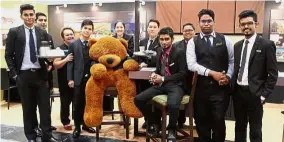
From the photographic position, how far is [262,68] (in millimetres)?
2473

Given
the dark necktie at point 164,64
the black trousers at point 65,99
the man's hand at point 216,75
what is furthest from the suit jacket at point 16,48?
the man's hand at point 216,75

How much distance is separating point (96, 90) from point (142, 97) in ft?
2.00

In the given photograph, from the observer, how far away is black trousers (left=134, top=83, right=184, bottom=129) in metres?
2.67

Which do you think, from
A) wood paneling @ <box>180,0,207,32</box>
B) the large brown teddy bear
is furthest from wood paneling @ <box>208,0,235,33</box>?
the large brown teddy bear

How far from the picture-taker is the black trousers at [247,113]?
2.52 m

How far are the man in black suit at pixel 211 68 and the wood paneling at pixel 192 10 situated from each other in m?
2.66

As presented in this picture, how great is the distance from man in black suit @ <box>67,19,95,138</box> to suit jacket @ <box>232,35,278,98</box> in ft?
6.28

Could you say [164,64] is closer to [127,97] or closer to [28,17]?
[127,97]

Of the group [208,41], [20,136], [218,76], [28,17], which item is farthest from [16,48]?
[218,76]

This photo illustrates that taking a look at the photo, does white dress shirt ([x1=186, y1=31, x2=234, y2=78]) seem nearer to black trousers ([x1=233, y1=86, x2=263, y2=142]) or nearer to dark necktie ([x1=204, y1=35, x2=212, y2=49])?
dark necktie ([x1=204, y1=35, x2=212, y2=49])

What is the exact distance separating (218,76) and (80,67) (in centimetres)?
168

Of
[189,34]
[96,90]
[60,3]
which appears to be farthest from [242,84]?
[60,3]

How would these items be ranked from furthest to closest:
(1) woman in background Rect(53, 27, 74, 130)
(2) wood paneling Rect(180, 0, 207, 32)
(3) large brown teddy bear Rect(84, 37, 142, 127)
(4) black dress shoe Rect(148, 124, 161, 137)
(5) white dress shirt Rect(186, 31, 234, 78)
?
1. (2) wood paneling Rect(180, 0, 207, 32)
2. (1) woman in background Rect(53, 27, 74, 130)
3. (3) large brown teddy bear Rect(84, 37, 142, 127)
4. (4) black dress shoe Rect(148, 124, 161, 137)
5. (5) white dress shirt Rect(186, 31, 234, 78)

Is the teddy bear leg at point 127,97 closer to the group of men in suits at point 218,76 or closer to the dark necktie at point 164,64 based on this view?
the group of men in suits at point 218,76
